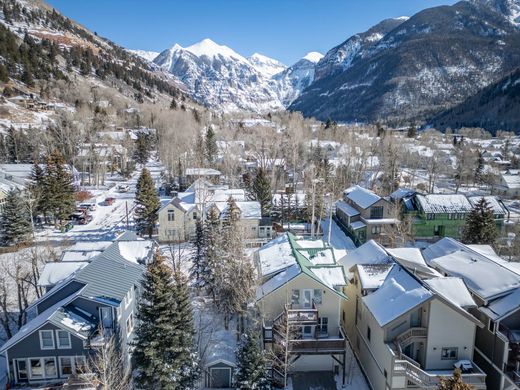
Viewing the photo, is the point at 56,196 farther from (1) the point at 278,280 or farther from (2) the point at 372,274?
(2) the point at 372,274

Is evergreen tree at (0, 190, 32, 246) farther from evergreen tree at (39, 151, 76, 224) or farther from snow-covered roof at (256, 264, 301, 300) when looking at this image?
snow-covered roof at (256, 264, 301, 300)

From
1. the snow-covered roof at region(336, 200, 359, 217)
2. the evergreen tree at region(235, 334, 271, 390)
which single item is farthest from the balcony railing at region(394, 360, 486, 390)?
the snow-covered roof at region(336, 200, 359, 217)

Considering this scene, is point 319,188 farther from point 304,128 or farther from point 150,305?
point 304,128

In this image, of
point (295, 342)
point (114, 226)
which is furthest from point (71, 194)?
point (295, 342)

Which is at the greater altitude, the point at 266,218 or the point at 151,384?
the point at 266,218

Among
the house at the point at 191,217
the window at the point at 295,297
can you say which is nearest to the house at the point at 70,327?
the window at the point at 295,297

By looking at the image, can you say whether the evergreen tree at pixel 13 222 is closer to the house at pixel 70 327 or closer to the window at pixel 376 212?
the house at pixel 70 327

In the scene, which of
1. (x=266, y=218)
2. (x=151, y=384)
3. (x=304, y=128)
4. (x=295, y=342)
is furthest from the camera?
(x=304, y=128)

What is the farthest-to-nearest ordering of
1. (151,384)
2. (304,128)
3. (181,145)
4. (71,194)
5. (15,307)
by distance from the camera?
1. (304,128)
2. (181,145)
3. (71,194)
4. (15,307)
5. (151,384)

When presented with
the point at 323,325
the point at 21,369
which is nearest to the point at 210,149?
the point at 323,325
